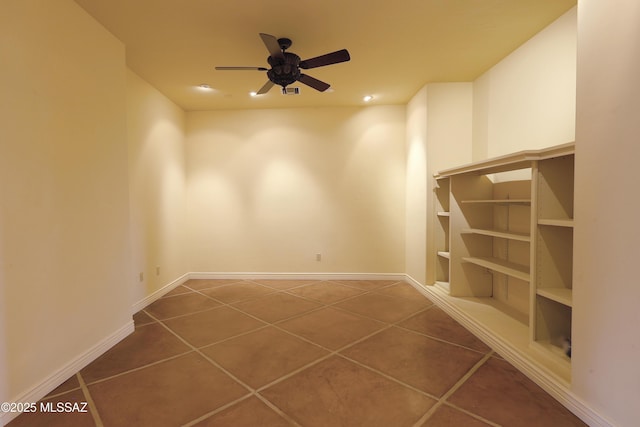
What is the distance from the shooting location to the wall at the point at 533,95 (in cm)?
236

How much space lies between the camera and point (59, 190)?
1982 millimetres

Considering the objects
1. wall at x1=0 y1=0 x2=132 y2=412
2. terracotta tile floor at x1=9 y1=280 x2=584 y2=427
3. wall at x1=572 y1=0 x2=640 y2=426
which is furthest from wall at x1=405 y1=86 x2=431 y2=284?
wall at x1=0 y1=0 x2=132 y2=412

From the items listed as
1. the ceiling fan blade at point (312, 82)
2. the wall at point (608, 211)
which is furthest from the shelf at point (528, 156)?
the ceiling fan blade at point (312, 82)

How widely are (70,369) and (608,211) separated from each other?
11.8ft

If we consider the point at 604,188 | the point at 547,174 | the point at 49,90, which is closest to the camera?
the point at 604,188

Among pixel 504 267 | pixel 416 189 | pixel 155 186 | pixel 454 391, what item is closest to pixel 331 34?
pixel 416 189

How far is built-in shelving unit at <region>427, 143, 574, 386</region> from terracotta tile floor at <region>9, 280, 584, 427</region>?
0.26m

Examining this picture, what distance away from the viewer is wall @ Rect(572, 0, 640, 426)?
4.38ft

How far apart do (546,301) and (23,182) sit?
372cm

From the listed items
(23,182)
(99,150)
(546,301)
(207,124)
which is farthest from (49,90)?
(546,301)

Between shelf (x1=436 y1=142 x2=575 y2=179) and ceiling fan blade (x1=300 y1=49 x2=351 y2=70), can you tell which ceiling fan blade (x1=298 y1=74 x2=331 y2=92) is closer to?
ceiling fan blade (x1=300 y1=49 x2=351 y2=70)

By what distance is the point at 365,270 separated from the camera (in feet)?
15.1

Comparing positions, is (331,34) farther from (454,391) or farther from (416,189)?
(454,391)

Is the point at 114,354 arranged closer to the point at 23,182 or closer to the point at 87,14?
the point at 23,182
